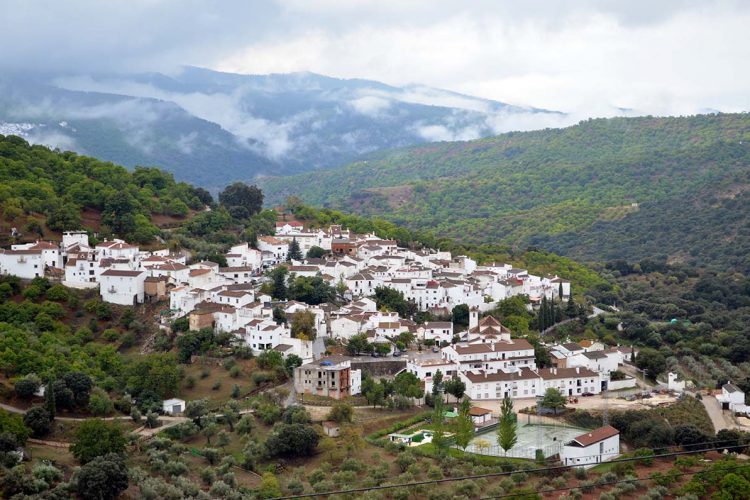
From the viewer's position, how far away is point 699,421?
1195 inches

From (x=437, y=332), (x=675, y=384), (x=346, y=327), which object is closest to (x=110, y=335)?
(x=346, y=327)

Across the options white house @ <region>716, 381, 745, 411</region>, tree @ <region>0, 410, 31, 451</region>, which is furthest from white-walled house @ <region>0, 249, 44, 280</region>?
white house @ <region>716, 381, 745, 411</region>

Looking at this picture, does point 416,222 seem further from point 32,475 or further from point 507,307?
point 32,475

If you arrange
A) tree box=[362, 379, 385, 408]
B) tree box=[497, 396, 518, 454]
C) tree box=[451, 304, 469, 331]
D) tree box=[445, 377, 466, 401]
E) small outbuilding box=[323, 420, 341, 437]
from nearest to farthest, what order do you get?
tree box=[497, 396, 518, 454] → small outbuilding box=[323, 420, 341, 437] → tree box=[362, 379, 385, 408] → tree box=[445, 377, 466, 401] → tree box=[451, 304, 469, 331]

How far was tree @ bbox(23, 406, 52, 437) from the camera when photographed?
26297mm

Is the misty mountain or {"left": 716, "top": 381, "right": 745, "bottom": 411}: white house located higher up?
the misty mountain

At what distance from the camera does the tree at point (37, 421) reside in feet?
86.3

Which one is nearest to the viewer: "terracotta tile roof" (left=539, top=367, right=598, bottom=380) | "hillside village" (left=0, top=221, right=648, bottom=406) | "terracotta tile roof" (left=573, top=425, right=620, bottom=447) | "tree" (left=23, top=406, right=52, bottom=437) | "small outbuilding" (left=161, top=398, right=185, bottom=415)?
"tree" (left=23, top=406, right=52, bottom=437)

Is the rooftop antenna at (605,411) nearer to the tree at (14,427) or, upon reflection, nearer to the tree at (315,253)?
the tree at (315,253)

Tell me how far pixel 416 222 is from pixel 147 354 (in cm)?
5658

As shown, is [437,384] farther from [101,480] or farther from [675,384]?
[101,480]

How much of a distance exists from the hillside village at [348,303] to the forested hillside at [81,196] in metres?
2.77

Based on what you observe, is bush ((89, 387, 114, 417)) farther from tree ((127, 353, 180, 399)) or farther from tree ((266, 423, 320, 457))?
tree ((266, 423, 320, 457))

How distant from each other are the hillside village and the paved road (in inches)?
109
